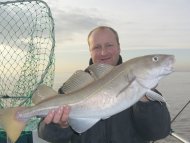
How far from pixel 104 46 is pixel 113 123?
100 cm

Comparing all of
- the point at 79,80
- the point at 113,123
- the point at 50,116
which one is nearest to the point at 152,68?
the point at 79,80

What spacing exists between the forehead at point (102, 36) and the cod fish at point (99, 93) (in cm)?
106

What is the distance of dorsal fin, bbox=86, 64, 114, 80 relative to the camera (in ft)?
13.5

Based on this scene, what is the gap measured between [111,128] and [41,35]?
2876 mm

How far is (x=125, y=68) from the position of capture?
12.9 feet

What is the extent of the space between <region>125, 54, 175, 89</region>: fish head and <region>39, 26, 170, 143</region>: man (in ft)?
2.35

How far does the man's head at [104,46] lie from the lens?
5.21 metres

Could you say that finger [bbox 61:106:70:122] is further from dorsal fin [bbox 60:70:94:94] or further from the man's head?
the man's head

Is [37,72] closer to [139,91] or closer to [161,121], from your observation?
[161,121]

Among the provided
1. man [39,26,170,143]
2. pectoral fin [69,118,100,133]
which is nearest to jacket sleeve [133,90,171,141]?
man [39,26,170,143]

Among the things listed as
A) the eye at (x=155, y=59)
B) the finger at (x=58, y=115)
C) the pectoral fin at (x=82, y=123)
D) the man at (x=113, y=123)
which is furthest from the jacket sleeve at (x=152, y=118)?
the finger at (x=58, y=115)

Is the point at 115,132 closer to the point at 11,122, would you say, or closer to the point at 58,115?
the point at 58,115

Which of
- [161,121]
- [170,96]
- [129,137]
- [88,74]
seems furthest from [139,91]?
[170,96]

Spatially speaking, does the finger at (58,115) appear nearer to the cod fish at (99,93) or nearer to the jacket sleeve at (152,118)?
the cod fish at (99,93)
